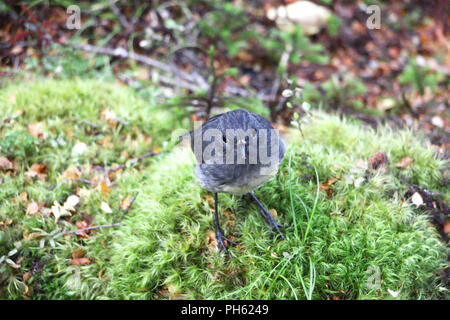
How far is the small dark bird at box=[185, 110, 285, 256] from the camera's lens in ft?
7.70

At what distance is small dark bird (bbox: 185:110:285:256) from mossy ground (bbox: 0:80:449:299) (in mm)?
541

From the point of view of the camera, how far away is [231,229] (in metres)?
3.01

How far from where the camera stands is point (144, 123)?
14.3ft

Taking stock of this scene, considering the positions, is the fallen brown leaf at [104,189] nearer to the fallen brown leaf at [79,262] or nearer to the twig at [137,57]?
the fallen brown leaf at [79,262]

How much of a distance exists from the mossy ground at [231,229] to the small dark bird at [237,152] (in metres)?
0.54

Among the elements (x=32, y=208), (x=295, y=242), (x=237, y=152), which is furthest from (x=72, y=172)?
(x=295, y=242)

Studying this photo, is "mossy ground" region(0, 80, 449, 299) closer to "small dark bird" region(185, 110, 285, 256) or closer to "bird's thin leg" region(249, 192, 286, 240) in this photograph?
"bird's thin leg" region(249, 192, 286, 240)

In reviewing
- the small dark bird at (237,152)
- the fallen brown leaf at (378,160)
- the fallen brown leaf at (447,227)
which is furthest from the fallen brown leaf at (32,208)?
the fallen brown leaf at (447,227)

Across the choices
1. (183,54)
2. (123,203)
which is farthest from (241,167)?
(183,54)

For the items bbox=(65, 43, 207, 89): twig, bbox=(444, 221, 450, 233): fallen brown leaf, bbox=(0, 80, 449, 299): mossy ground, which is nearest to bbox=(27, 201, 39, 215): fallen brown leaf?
bbox=(0, 80, 449, 299): mossy ground

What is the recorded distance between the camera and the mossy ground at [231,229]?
106 inches

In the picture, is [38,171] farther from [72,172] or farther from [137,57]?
[137,57]

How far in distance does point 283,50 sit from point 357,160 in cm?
270

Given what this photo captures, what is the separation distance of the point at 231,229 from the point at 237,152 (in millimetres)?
992
